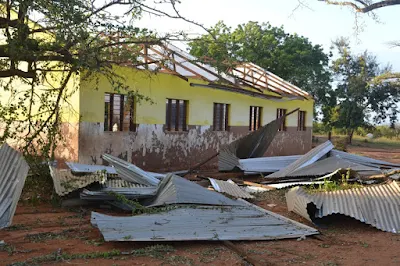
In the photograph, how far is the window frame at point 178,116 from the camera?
13.9 meters

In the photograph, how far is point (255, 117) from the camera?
18406 millimetres

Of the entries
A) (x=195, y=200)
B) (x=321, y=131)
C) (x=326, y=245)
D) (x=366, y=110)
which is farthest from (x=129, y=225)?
(x=321, y=131)

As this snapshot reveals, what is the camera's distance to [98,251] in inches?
201

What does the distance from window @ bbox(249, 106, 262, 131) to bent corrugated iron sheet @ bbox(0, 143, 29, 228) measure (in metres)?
13.1

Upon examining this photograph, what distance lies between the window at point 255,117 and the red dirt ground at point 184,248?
11.4 metres

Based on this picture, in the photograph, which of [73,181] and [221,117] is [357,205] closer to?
[73,181]

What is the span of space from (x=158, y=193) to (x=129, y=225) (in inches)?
67.5

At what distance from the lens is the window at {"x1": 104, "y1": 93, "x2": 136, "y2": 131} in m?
11.9

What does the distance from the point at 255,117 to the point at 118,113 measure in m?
7.77

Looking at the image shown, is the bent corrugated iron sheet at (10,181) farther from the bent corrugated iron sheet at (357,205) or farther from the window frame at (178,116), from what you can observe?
the window frame at (178,116)

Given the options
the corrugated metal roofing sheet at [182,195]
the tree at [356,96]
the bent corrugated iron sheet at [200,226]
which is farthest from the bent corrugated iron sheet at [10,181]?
the tree at [356,96]

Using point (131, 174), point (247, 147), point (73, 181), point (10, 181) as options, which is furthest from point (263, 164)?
point (10, 181)

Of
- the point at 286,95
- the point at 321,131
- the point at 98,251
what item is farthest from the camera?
the point at 321,131

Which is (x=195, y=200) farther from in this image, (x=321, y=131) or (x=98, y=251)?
(x=321, y=131)
